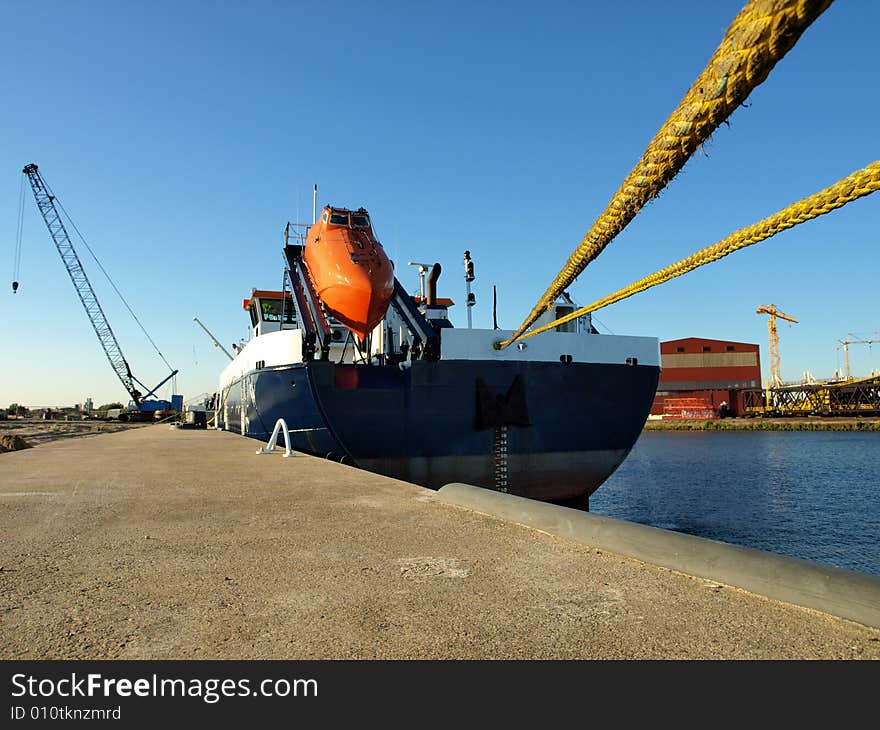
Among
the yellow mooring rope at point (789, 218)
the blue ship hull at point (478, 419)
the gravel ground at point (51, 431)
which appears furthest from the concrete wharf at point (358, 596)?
the gravel ground at point (51, 431)

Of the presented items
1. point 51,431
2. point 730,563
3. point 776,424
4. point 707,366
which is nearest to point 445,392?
point 730,563

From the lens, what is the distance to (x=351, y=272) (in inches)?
527

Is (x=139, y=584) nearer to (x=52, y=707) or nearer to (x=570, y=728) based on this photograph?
(x=52, y=707)

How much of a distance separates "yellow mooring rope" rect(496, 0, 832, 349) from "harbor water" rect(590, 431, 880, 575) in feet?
41.4

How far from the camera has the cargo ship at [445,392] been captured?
1327 cm

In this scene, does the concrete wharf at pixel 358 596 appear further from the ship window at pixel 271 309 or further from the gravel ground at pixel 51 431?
the gravel ground at pixel 51 431

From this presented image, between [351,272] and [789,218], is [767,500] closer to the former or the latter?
[351,272]

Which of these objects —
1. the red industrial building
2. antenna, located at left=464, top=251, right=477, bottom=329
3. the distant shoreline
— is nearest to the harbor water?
antenna, located at left=464, top=251, right=477, bottom=329

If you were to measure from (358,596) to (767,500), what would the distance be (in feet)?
75.9

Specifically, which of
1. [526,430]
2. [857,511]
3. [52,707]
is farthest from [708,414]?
[52,707]

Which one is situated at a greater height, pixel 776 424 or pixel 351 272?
pixel 351 272

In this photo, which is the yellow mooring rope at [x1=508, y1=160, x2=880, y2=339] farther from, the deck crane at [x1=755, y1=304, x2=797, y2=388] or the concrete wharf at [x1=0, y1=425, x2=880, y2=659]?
the deck crane at [x1=755, y1=304, x2=797, y2=388]

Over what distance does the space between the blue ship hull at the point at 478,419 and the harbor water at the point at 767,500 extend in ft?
14.6

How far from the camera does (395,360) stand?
15.7 meters
